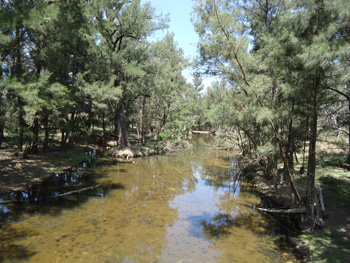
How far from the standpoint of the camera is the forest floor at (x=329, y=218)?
667 centimetres

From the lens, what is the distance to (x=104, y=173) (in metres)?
16.0

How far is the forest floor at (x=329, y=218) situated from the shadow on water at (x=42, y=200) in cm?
858

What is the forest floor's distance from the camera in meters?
6.67

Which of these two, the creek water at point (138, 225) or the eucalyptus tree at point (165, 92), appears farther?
the eucalyptus tree at point (165, 92)

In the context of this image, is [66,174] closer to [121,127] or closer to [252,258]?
[121,127]

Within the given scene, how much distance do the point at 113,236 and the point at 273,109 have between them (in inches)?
306

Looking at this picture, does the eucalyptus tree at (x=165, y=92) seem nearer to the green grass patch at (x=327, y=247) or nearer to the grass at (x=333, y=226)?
the grass at (x=333, y=226)

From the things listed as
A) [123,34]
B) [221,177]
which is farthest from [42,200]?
[123,34]

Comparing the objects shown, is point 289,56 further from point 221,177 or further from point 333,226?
point 221,177

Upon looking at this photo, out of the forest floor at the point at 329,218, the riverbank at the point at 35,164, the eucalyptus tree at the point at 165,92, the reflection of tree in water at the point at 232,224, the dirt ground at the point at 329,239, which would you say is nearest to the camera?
the dirt ground at the point at 329,239

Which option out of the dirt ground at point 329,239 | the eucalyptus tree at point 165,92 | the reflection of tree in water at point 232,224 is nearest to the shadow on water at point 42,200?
the reflection of tree in water at point 232,224

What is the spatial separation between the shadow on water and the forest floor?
8581 millimetres

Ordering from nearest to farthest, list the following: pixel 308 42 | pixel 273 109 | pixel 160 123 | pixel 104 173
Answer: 1. pixel 308 42
2. pixel 273 109
3. pixel 104 173
4. pixel 160 123

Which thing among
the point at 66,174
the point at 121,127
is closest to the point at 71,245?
the point at 66,174
